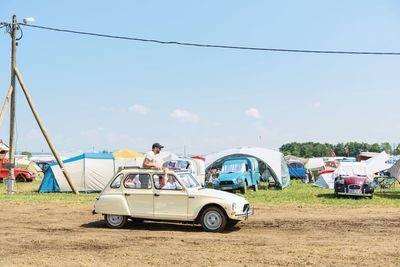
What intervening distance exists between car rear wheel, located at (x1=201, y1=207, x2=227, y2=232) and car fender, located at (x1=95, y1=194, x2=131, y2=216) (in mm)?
1920

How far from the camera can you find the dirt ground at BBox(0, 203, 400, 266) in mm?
7891

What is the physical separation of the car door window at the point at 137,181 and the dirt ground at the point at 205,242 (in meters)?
1.07

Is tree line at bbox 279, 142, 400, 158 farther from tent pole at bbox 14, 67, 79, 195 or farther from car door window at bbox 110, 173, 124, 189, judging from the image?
car door window at bbox 110, 173, 124, 189

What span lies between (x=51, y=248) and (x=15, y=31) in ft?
51.1

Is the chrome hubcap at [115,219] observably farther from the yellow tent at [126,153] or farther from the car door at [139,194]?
the yellow tent at [126,153]

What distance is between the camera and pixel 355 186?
63.6 ft

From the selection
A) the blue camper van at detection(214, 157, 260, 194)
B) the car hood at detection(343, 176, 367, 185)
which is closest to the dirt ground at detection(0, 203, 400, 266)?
the car hood at detection(343, 176, 367, 185)

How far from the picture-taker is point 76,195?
21062mm

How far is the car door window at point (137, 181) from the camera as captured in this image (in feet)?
36.8

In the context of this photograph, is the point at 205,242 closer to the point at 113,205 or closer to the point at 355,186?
the point at 113,205

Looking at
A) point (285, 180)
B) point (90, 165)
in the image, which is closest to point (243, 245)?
point (90, 165)

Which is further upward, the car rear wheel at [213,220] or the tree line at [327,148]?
the tree line at [327,148]

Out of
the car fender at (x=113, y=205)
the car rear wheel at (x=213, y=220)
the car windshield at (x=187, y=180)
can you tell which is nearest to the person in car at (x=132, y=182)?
the car fender at (x=113, y=205)

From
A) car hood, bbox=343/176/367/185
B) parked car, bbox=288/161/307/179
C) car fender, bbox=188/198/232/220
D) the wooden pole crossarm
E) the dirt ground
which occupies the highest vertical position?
the wooden pole crossarm
